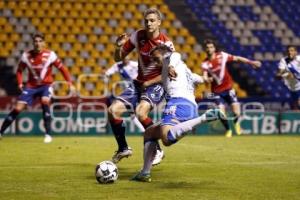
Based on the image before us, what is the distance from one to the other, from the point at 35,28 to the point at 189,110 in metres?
16.1

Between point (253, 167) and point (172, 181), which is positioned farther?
point (253, 167)

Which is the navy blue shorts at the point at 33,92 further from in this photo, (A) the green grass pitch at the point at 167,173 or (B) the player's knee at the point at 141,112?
(B) the player's knee at the point at 141,112

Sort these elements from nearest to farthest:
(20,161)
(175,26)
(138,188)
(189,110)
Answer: (138,188) → (189,110) → (20,161) → (175,26)

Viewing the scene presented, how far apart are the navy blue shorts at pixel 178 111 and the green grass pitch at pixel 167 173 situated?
30.3 inches

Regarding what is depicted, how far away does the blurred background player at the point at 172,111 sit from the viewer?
27.3 ft

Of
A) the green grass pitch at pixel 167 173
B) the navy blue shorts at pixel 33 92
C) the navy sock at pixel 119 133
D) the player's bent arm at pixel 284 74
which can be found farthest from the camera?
the player's bent arm at pixel 284 74

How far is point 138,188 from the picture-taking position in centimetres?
816

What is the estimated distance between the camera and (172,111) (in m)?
8.74

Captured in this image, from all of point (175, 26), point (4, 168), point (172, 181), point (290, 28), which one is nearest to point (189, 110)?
point (172, 181)

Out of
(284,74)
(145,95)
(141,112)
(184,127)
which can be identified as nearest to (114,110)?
(141,112)

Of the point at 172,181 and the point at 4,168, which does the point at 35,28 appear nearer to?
the point at 4,168

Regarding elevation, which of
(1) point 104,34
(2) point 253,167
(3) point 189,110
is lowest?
(2) point 253,167

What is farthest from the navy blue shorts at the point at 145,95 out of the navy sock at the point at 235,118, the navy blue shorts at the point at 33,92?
the navy sock at the point at 235,118

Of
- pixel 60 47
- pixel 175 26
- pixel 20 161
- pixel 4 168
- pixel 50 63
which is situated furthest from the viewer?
pixel 175 26
